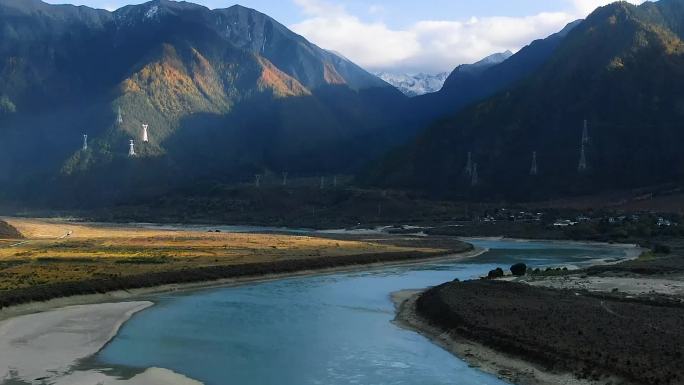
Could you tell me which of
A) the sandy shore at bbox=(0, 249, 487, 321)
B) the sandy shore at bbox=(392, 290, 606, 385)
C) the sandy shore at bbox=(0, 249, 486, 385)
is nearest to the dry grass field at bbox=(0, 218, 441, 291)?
the sandy shore at bbox=(0, 249, 487, 321)

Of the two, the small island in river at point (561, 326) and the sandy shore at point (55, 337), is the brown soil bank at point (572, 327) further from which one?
the sandy shore at point (55, 337)

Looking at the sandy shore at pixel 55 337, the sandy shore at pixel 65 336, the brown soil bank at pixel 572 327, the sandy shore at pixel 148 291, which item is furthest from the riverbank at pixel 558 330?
the sandy shore at pixel 148 291

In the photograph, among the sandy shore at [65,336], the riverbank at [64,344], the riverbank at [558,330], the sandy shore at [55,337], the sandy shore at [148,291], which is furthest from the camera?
the sandy shore at [148,291]

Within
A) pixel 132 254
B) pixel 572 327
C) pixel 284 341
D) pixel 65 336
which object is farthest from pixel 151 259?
pixel 572 327

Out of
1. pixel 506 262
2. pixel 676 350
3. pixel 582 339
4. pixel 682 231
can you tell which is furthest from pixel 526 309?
pixel 682 231

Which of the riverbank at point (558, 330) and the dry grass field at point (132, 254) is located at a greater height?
the dry grass field at point (132, 254)

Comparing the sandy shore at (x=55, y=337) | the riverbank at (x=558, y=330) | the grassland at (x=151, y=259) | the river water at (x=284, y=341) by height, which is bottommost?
the river water at (x=284, y=341)

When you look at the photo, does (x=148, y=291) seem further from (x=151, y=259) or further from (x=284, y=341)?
(x=284, y=341)
